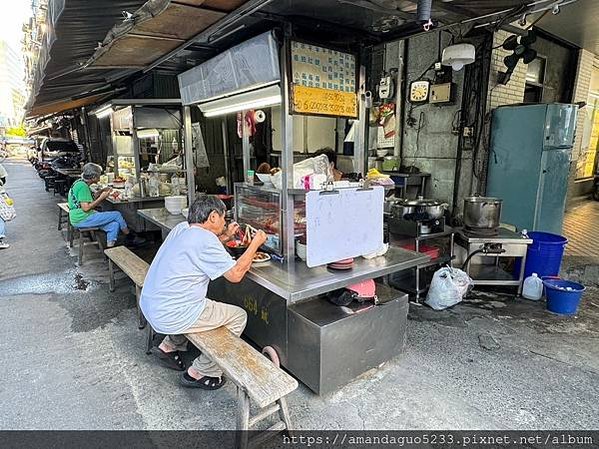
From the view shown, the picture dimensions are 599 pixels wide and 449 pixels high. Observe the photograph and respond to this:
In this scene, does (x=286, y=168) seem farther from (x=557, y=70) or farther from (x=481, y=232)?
(x=557, y=70)

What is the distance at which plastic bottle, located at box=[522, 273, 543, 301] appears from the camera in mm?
4325

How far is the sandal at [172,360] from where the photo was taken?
10.1ft

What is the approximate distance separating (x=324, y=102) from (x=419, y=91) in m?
4.00

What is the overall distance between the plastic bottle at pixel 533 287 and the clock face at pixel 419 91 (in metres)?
3.28

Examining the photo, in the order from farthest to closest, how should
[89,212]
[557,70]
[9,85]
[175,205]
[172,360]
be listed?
[9,85]
[557,70]
[89,212]
[175,205]
[172,360]

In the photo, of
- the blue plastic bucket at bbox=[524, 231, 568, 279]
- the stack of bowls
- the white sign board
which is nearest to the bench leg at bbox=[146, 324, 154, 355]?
the white sign board

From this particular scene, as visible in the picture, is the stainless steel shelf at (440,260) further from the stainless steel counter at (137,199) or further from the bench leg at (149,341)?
the stainless steel counter at (137,199)

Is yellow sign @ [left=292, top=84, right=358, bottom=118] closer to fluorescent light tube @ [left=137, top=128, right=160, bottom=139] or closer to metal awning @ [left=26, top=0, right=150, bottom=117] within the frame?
metal awning @ [left=26, top=0, right=150, bottom=117]

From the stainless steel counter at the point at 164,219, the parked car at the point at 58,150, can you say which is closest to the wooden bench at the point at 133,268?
the stainless steel counter at the point at 164,219

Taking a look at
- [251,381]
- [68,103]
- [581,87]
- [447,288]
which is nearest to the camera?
[251,381]

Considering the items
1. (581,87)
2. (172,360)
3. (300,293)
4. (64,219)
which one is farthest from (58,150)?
(581,87)

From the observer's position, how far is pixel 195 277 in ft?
8.60

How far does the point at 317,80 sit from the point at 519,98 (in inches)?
201

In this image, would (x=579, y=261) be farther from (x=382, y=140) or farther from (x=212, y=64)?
(x=212, y=64)
